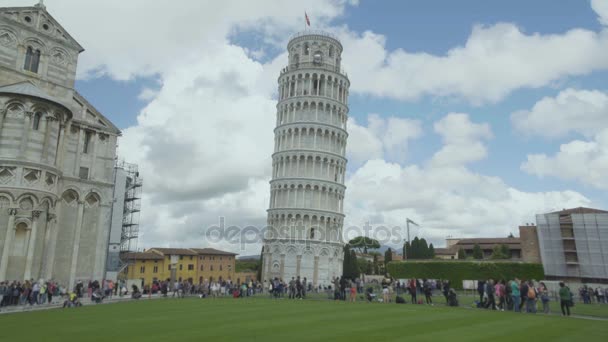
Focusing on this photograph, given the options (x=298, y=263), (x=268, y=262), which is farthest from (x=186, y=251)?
(x=298, y=263)

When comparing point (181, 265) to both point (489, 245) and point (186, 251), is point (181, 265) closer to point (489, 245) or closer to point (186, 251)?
point (186, 251)

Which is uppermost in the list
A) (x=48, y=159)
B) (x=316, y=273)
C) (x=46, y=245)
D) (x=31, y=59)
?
(x=31, y=59)

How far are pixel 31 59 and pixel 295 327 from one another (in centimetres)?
3260

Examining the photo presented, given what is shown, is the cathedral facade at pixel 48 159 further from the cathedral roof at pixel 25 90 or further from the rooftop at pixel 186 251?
the rooftop at pixel 186 251

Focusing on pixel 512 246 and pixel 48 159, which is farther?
pixel 512 246

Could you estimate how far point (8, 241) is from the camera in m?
29.9

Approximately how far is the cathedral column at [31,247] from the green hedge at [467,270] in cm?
4415

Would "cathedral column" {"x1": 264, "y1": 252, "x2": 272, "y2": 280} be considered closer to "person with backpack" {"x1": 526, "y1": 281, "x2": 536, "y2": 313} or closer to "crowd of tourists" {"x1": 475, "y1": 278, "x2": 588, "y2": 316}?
"crowd of tourists" {"x1": 475, "y1": 278, "x2": 588, "y2": 316}

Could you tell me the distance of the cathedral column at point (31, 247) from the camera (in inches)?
1198

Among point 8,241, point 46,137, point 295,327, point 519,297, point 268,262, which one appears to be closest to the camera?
point 295,327

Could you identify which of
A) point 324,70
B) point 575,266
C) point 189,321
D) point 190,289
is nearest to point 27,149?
point 190,289

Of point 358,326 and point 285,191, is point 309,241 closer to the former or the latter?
point 285,191

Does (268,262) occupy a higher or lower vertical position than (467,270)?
higher

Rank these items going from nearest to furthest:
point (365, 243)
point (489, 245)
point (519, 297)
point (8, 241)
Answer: point (519, 297), point (8, 241), point (489, 245), point (365, 243)
